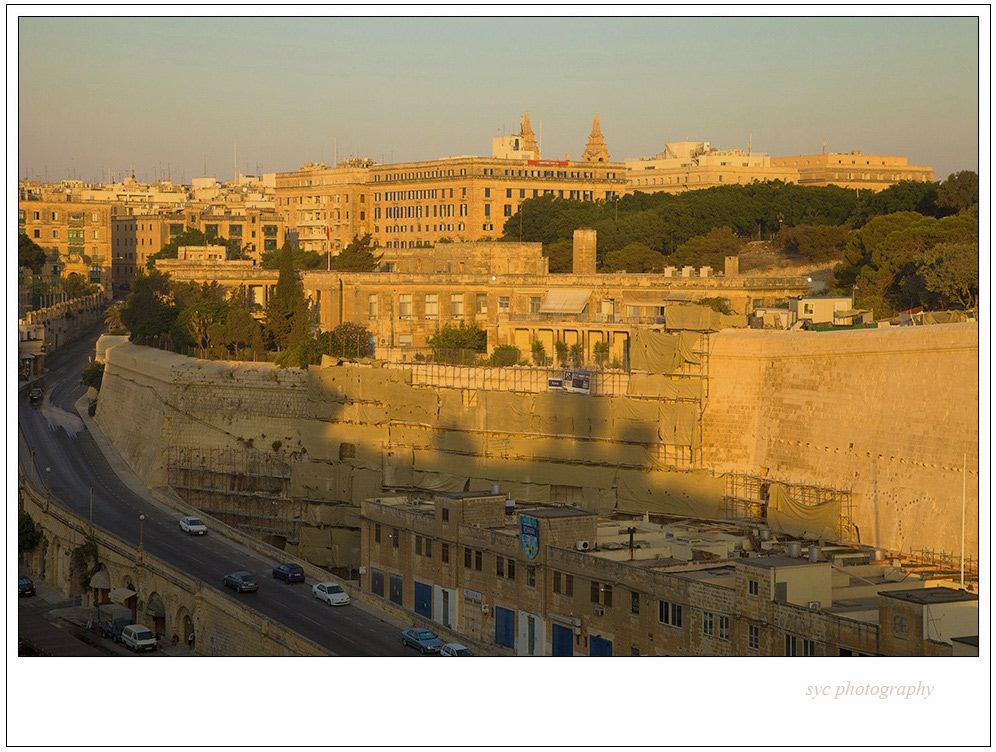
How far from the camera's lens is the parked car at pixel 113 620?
36.6m

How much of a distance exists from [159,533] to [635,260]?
23.1m

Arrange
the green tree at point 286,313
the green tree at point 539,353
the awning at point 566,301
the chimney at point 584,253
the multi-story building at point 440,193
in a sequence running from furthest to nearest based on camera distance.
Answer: the multi-story building at point 440,193 < the chimney at point 584,253 < the green tree at point 286,313 < the awning at point 566,301 < the green tree at point 539,353

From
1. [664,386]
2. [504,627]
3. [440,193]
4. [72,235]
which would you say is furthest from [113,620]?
[72,235]

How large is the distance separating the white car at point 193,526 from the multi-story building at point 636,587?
631cm

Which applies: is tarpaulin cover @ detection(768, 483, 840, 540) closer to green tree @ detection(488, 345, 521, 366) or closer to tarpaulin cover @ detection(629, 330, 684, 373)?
tarpaulin cover @ detection(629, 330, 684, 373)

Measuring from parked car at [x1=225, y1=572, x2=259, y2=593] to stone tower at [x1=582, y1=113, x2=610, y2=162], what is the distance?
234ft

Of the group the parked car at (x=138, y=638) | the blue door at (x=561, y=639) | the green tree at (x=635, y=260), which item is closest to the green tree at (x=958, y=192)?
the green tree at (x=635, y=260)

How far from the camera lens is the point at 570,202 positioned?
7406 centimetres

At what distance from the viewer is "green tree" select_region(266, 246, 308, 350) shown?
177 feet

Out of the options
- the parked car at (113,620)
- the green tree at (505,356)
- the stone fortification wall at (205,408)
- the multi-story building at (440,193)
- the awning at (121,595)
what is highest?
the multi-story building at (440,193)

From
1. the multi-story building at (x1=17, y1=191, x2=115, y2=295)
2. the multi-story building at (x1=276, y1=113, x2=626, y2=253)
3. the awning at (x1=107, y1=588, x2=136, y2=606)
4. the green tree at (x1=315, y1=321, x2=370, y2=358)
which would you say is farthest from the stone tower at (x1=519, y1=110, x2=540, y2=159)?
the awning at (x1=107, y1=588, x2=136, y2=606)

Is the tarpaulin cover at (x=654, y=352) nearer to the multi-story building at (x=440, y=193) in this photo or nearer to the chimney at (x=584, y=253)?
the chimney at (x=584, y=253)

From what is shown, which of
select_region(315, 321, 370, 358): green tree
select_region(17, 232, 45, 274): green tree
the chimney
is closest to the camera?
select_region(315, 321, 370, 358): green tree
